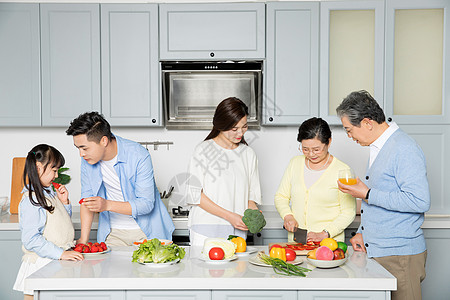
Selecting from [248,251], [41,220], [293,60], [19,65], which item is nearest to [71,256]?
[41,220]

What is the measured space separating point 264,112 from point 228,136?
0.91m

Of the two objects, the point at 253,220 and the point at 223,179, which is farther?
the point at 223,179

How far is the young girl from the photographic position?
226 centimetres

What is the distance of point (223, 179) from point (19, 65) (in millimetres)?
1941

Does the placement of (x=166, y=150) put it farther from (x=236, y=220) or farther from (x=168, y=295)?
(x=168, y=295)

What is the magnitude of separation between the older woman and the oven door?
42.3 inches

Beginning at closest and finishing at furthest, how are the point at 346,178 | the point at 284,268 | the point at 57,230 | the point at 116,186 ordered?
1. the point at 284,268
2. the point at 346,178
3. the point at 57,230
4. the point at 116,186

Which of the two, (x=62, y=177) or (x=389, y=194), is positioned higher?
(x=389, y=194)

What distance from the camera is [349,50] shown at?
3648 millimetres

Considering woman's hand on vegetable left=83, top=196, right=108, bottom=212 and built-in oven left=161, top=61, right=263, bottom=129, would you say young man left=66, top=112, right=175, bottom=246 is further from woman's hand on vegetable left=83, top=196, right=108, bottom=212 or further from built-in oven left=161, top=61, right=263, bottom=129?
built-in oven left=161, top=61, right=263, bottom=129

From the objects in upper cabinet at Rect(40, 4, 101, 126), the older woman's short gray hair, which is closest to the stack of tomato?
the older woman's short gray hair

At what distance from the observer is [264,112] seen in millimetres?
3668

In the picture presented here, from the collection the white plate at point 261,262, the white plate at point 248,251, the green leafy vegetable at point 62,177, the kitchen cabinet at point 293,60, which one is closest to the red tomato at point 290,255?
the white plate at point 261,262

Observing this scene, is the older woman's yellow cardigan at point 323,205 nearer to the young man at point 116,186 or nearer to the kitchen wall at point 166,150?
the young man at point 116,186
